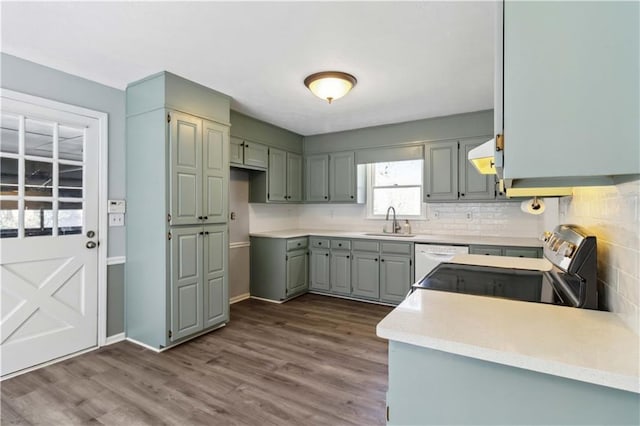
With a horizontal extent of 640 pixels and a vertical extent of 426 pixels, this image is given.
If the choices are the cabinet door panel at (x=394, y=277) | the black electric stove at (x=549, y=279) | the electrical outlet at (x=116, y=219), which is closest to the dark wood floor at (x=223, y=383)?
the cabinet door panel at (x=394, y=277)

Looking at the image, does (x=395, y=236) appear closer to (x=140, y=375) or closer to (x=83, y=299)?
(x=140, y=375)

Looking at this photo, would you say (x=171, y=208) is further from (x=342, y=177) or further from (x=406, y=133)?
(x=406, y=133)

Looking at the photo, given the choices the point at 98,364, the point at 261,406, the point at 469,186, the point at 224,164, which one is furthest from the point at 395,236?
the point at 98,364

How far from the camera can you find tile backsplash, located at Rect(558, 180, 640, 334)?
970 mm

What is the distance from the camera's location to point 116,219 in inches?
119

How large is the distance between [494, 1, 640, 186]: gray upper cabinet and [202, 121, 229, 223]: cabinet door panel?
2729 millimetres

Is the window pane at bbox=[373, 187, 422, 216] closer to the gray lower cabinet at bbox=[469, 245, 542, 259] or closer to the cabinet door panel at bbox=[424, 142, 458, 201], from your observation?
the cabinet door panel at bbox=[424, 142, 458, 201]

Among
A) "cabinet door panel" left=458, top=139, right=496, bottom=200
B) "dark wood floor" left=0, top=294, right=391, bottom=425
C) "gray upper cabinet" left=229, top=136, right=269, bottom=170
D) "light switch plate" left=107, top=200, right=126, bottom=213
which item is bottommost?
"dark wood floor" left=0, top=294, right=391, bottom=425

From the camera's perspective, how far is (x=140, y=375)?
2430 millimetres

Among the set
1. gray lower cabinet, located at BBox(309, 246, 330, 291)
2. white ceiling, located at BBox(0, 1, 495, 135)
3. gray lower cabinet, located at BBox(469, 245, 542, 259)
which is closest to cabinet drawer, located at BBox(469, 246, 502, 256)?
gray lower cabinet, located at BBox(469, 245, 542, 259)

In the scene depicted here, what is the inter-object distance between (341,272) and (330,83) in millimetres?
2557

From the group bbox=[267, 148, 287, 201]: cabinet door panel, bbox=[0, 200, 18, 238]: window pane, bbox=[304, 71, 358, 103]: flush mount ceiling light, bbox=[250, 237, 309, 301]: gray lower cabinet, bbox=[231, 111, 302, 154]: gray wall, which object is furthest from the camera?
bbox=[267, 148, 287, 201]: cabinet door panel

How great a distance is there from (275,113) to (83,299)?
107 inches

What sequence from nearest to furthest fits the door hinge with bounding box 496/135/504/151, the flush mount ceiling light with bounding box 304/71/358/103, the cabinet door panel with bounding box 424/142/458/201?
the door hinge with bounding box 496/135/504/151, the flush mount ceiling light with bounding box 304/71/358/103, the cabinet door panel with bounding box 424/142/458/201
